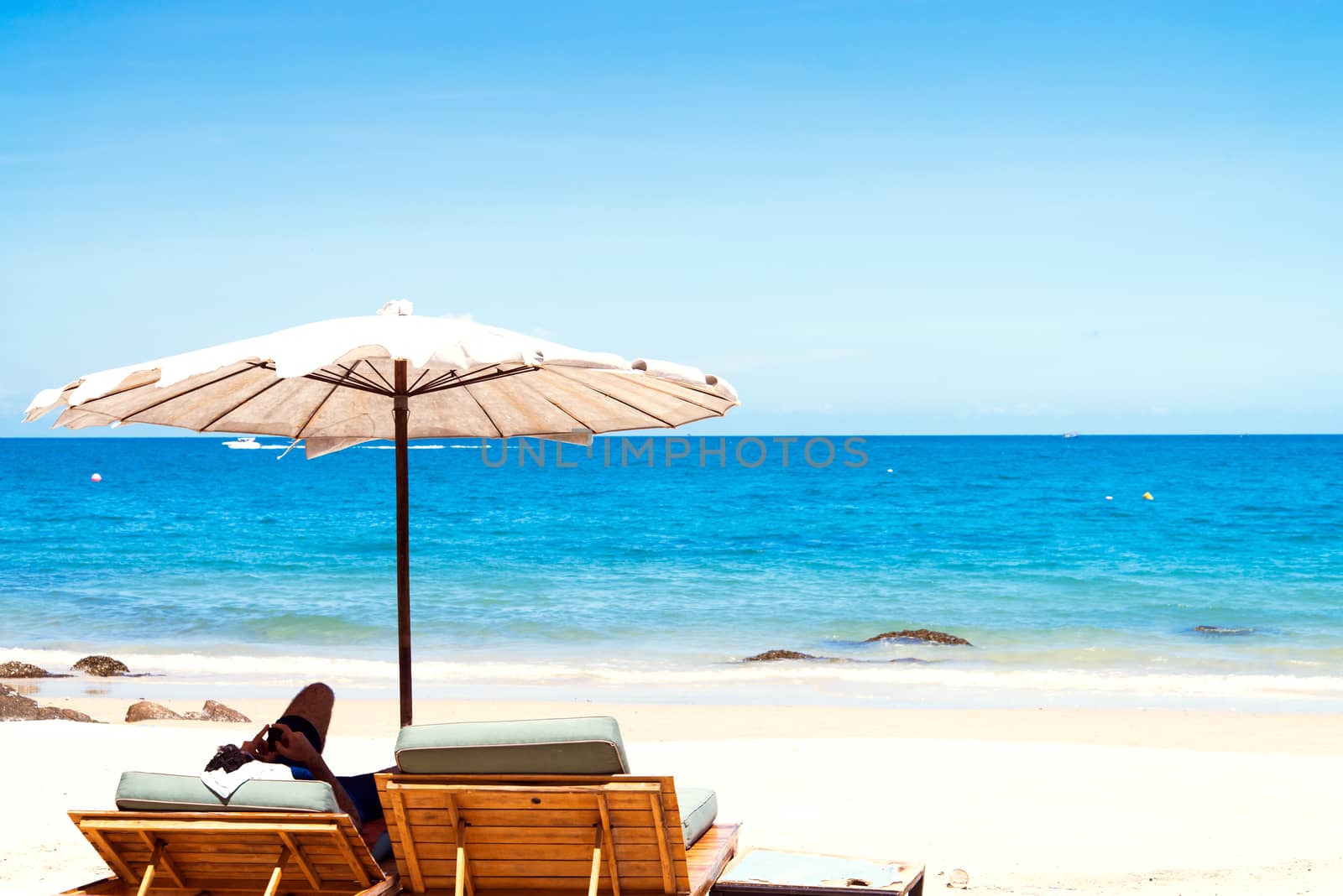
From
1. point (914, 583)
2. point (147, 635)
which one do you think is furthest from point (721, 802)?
point (914, 583)

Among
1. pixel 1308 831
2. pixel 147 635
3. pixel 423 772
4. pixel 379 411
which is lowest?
pixel 147 635

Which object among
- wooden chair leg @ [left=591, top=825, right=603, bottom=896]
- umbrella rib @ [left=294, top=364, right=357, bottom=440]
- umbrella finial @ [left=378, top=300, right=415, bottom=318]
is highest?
umbrella finial @ [left=378, top=300, right=415, bottom=318]

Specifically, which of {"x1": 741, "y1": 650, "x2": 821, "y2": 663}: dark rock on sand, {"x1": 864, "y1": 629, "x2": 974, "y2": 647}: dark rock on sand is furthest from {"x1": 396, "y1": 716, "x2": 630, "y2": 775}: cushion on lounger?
{"x1": 864, "y1": 629, "x2": 974, "y2": 647}: dark rock on sand

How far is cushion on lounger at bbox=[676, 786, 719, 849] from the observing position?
12.9 feet

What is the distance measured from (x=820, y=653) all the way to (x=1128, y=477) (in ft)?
159

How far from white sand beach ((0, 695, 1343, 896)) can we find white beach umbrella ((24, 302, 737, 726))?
2054mm

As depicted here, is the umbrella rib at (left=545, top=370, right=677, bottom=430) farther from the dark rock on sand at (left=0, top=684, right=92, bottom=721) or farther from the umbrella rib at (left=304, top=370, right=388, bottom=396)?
the dark rock on sand at (left=0, top=684, right=92, bottom=721)

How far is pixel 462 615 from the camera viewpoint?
17.8m

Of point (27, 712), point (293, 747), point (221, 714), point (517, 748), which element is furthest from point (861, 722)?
point (517, 748)

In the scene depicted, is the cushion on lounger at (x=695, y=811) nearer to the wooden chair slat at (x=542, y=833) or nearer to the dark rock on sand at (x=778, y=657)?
the wooden chair slat at (x=542, y=833)

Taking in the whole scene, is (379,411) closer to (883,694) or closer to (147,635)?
(883,694)

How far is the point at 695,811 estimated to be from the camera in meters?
4.00

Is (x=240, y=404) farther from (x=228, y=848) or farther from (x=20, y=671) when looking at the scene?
(x=20, y=671)

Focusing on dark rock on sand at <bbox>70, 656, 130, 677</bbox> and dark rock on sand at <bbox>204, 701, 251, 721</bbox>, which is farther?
dark rock on sand at <bbox>70, 656, 130, 677</bbox>
